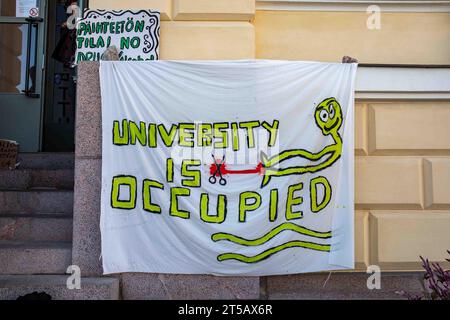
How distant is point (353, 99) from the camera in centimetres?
409

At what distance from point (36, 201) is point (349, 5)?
4.11 m

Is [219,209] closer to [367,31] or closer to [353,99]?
[353,99]

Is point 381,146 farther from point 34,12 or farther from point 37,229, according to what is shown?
point 34,12

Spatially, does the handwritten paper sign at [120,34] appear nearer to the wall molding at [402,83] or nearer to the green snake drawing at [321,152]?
the green snake drawing at [321,152]

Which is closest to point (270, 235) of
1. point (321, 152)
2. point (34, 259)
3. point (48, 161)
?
point (321, 152)

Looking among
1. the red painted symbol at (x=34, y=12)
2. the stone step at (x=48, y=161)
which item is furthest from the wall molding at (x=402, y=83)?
the red painted symbol at (x=34, y=12)

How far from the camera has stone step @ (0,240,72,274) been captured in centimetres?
398

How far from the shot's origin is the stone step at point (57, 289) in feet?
11.4

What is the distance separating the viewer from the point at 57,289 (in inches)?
138

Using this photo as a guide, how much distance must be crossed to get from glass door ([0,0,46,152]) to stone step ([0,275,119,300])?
2.82m

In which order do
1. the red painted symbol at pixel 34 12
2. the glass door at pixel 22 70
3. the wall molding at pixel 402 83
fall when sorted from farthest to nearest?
the red painted symbol at pixel 34 12 → the glass door at pixel 22 70 → the wall molding at pixel 402 83

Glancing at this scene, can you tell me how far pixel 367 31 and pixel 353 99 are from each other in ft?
3.43

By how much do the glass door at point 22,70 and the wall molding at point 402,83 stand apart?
14.6ft
